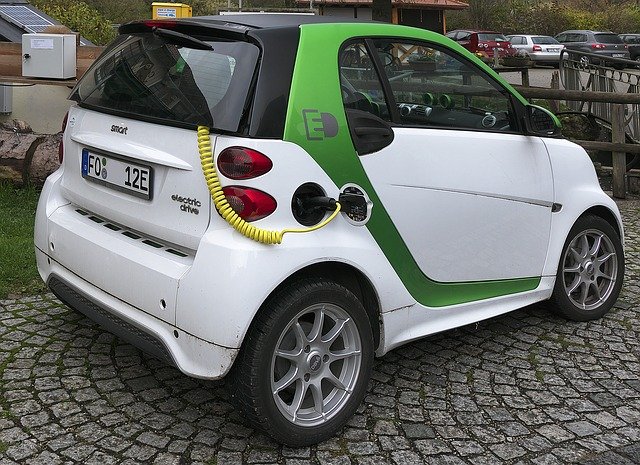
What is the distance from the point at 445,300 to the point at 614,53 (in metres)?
40.1

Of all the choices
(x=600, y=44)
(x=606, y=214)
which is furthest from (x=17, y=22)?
(x=600, y=44)

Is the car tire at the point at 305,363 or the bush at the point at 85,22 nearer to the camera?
the car tire at the point at 305,363

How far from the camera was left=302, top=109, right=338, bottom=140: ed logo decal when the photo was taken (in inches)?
141

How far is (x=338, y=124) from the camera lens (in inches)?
146

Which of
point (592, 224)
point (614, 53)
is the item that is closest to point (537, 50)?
point (614, 53)

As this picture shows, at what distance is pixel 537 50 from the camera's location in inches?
1608

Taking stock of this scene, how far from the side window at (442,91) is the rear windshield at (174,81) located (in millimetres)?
800

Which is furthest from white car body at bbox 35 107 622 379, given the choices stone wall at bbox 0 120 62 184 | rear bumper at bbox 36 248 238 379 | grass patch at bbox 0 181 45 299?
stone wall at bbox 0 120 62 184

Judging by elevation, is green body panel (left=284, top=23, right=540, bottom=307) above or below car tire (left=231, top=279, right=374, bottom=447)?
above

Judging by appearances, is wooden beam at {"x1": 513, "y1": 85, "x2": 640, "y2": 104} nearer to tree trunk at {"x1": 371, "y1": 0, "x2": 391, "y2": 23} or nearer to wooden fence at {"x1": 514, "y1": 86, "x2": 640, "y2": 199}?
wooden fence at {"x1": 514, "y1": 86, "x2": 640, "y2": 199}

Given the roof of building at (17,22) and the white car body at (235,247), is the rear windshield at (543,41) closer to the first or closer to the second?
the roof of building at (17,22)

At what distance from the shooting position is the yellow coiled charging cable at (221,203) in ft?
11.1

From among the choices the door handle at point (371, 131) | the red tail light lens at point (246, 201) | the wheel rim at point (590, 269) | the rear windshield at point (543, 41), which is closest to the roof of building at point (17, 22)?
the wheel rim at point (590, 269)

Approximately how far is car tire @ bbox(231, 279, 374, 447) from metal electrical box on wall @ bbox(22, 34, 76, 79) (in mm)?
5609
